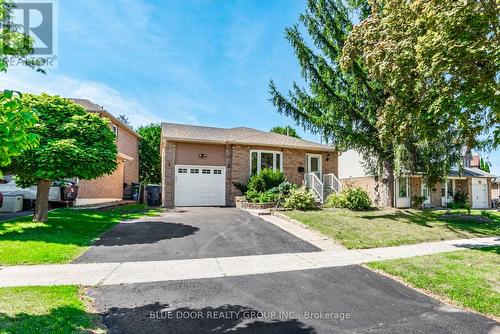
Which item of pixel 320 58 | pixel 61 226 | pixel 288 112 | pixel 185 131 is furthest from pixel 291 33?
pixel 61 226

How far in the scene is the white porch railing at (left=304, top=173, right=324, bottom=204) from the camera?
1803 cm

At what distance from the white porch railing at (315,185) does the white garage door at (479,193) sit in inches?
796

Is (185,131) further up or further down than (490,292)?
further up

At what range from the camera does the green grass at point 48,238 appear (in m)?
6.48

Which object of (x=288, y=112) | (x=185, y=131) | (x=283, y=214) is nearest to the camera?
(x=283, y=214)

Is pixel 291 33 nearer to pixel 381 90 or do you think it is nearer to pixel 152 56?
pixel 381 90

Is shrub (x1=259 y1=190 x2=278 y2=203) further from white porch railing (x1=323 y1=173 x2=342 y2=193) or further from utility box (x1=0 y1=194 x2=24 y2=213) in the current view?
utility box (x1=0 y1=194 x2=24 y2=213)

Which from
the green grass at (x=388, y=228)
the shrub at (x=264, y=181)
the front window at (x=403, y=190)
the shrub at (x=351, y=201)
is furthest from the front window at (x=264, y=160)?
the front window at (x=403, y=190)

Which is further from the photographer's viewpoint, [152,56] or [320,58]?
[320,58]

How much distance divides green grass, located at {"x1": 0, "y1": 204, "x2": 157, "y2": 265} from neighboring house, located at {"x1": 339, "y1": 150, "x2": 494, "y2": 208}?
69.7ft

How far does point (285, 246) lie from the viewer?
849 centimetres

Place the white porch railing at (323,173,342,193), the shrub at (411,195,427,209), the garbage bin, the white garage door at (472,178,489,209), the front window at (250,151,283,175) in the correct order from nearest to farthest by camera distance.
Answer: the white porch railing at (323,173,342,193) < the front window at (250,151,283,175) < the garbage bin < the shrub at (411,195,427,209) < the white garage door at (472,178,489,209)

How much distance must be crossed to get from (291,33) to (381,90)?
5.91 m

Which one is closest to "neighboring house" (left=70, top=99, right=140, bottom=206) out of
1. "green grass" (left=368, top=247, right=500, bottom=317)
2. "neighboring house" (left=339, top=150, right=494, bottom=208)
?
"green grass" (left=368, top=247, right=500, bottom=317)
